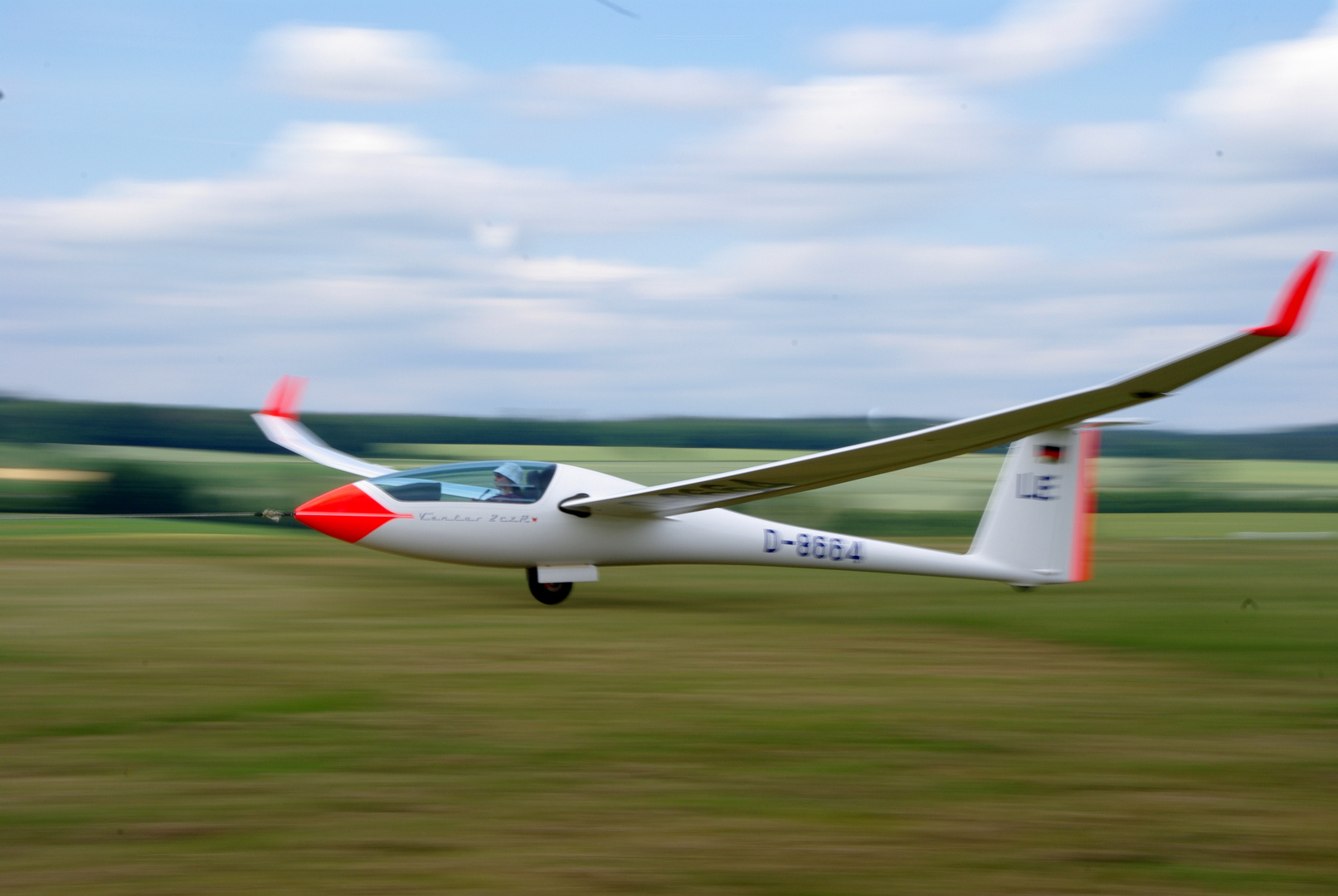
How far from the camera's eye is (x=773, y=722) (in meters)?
5.73

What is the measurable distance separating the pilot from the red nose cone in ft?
2.88

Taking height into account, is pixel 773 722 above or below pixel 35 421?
below

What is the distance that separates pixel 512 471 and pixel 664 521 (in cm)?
158

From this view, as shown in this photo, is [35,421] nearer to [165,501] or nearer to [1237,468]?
[165,501]

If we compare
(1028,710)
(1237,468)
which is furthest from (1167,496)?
(1028,710)

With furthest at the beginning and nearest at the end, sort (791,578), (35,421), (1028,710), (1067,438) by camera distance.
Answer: (35,421), (791,578), (1067,438), (1028,710)

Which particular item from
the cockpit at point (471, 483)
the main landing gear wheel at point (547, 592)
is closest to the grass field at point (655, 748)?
the main landing gear wheel at point (547, 592)

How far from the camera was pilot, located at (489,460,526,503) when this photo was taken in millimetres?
10672

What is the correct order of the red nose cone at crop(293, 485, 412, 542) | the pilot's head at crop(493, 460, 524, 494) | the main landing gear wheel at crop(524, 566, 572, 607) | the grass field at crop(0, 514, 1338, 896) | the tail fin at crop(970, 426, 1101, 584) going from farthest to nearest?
1. the tail fin at crop(970, 426, 1101, 584)
2. the main landing gear wheel at crop(524, 566, 572, 607)
3. the pilot's head at crop(493, 460, 524, 494)
4. the red nose cone at crop(293, 485, 412, 542)
5. the grass field at crop(0, 514, 1338, 896)

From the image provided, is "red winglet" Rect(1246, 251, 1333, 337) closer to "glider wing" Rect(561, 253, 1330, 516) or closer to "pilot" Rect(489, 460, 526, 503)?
"glider wing" Rect(561, 253, 1330, 516)

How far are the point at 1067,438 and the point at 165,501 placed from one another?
16.7m

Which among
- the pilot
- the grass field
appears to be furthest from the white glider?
the grass field

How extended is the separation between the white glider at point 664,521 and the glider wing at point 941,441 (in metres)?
0.03

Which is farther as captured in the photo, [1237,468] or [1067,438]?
[1237,468]
